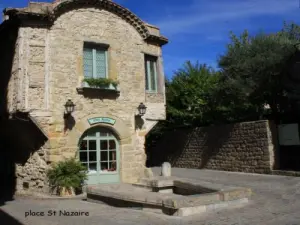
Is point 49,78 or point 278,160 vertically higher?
point 49,78

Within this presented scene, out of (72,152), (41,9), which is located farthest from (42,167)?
(41,9)

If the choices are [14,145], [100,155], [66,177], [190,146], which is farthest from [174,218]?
[190,146]

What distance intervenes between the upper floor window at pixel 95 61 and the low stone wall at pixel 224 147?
6.07 m

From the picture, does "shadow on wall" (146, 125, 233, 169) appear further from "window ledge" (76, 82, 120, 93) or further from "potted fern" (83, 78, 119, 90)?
"potted fern" (83, 78, 119, 90)

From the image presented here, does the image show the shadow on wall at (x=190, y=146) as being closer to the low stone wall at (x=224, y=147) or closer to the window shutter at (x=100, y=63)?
the low stone wall at (x=224, y=147)

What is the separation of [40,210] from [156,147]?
12816 millimetres

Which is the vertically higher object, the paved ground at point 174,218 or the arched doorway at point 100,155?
the arched doorway at point 100,155

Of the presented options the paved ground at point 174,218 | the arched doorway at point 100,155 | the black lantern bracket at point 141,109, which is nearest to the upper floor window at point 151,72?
the black lantern bracket at point 141,109

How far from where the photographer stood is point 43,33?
38.2 ft

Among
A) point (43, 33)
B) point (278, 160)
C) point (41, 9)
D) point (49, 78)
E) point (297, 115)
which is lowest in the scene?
point (278, 160)

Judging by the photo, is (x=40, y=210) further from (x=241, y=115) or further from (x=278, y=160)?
(x=241, y=115)

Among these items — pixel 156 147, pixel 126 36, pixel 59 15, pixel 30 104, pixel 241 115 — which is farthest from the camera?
pixel 156 147

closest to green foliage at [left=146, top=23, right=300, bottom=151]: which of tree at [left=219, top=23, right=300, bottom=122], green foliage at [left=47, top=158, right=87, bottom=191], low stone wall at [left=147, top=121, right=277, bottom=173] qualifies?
tree at [left=219, top=23, right=300, bottom=122]

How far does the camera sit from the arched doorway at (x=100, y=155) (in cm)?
1223
